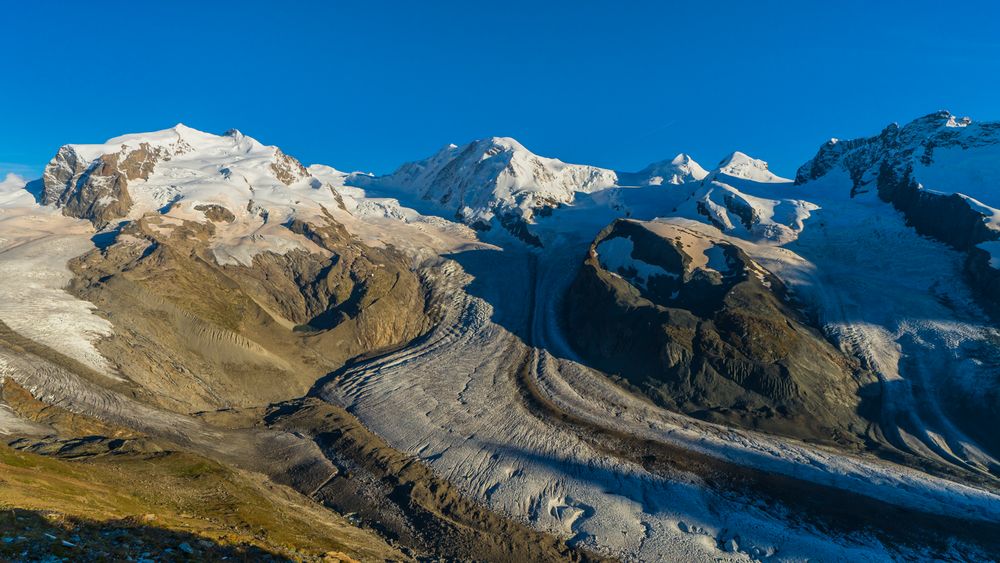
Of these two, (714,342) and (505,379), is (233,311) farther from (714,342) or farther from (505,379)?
(714,342)

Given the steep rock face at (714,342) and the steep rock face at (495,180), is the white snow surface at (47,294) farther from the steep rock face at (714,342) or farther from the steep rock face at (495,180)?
the steep rock face at (495,180)

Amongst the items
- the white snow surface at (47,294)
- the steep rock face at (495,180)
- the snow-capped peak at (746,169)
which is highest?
the snow-capped peak at (746,169)

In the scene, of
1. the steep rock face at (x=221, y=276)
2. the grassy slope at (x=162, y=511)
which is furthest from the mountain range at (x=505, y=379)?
the steep rock face at (x=221, y=276)

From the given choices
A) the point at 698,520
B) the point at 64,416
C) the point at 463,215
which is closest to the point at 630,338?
the point at 698,520

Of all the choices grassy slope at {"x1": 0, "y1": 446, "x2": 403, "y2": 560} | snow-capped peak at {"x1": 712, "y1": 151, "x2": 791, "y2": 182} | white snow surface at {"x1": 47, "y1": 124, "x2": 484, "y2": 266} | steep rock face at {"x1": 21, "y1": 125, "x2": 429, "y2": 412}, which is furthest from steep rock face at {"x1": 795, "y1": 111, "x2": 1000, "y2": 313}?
white snow surface at {"x1": 47, "y1": 124, "x2": 484, "y2": 266}

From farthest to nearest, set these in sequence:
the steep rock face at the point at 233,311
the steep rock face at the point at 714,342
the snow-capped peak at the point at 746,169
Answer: the snow-capped peak at the point at 746,169, the steep rock face at the point at 714,342, the steep rock face at the point at 233,311

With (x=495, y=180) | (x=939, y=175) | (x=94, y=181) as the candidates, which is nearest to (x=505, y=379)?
(x=495, y=180)

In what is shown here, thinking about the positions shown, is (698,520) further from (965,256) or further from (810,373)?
(965,256)

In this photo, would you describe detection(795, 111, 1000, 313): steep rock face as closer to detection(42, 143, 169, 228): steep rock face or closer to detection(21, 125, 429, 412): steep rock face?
detection(21, 125, 429, 412): steep rock face
